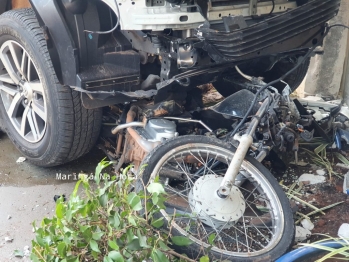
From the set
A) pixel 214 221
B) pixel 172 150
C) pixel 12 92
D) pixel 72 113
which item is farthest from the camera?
pixel 12 92

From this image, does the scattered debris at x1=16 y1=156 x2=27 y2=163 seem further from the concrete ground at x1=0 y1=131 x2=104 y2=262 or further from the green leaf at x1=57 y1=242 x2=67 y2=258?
the green leaf at x1=57 y1=242 x2=67 y2=258

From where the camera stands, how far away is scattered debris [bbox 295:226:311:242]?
2814 mm

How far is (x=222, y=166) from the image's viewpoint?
308cm

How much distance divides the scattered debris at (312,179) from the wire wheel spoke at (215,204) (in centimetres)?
64

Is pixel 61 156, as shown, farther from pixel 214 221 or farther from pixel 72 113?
pixel 214 221

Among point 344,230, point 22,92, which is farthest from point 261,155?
point 22,92

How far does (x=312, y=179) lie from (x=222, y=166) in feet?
2.81

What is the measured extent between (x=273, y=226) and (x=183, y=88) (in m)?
1.18

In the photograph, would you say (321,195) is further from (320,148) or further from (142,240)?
(142,240)

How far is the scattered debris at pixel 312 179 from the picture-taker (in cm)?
349

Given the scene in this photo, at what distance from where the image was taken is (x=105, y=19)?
313 cm

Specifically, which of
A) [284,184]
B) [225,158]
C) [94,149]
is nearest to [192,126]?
[225,158]

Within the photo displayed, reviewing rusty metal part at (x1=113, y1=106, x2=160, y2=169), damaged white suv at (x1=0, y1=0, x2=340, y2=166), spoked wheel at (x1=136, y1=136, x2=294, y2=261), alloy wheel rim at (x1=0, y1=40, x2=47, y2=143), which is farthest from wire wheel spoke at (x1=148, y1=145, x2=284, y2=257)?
alloy wheel rim at (x1=0, y1=40, x2=47, y2=143)

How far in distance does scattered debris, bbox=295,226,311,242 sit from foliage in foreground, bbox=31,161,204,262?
0.85 meters
